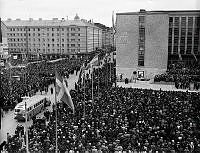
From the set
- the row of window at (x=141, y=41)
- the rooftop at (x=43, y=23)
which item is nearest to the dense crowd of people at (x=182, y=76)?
the row of window at (x=141, y=41)

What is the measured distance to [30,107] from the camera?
19.8 m

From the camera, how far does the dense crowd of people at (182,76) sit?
103ft

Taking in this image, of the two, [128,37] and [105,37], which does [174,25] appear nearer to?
[128,37]

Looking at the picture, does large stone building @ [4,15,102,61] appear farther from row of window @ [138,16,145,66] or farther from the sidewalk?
the sidewalk

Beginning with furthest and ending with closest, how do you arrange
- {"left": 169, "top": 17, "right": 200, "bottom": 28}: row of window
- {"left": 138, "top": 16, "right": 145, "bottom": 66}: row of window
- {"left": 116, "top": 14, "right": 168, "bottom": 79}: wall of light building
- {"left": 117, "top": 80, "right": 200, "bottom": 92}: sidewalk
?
1. {"left": 169, "top": 17, "right": 200, "bottom": 28}: row of window
2. {"left": 138, "top": 16, "right": 145, "bottom": 66}: row of window
3. {"left": 116, "top": 14, "right": 168, "bottom": 79}: wall of light building
4. {"left": 117, "top": 80, "right": 200, "bottom": 92}: sidewalk

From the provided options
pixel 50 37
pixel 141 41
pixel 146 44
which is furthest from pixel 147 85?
pixel 50 37

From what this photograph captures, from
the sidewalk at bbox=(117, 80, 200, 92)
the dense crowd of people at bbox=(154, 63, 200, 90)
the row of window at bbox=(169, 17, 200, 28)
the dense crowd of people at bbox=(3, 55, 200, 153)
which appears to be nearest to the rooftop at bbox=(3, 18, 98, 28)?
the row of window at bbox=(169, 17, 200, 28)

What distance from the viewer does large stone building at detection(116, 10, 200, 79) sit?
39312 millimetres

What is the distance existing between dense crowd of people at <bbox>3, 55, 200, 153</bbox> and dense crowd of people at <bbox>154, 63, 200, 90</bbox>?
9.99 meters

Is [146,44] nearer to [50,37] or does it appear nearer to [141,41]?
[141,41]

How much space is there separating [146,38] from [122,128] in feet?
86.6

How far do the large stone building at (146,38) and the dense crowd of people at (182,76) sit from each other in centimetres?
194

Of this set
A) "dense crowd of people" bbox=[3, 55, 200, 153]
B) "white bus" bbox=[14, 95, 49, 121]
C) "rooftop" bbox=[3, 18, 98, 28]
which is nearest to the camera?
"dense crowd of people" bbox=[3, 55, 200, 153]

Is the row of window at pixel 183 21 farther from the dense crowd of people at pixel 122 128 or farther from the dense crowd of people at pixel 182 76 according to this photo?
the dense crowd of people at pixel 122 128
